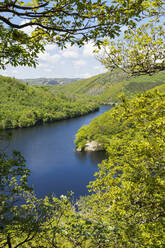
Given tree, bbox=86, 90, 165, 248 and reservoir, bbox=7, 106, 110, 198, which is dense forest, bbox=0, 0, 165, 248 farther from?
reservoir, bbox=7, 106, 110, 198

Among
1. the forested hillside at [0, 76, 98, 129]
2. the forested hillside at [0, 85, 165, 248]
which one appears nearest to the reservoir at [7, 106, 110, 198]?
the forested hillside at [0, 85, 165, 248]

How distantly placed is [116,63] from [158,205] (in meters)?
4.96

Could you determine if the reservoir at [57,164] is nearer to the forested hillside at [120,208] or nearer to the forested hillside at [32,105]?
the forested hillside at [120,208]

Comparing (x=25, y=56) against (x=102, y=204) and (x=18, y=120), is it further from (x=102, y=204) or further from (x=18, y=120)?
(x=18, y=120)

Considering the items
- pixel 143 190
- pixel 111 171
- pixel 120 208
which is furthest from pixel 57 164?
pixel 143 190

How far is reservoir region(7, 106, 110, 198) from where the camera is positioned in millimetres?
41094

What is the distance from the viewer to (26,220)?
314cm

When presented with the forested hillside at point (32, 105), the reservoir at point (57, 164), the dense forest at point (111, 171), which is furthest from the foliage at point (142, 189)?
the forested hillside at point (32, 105)

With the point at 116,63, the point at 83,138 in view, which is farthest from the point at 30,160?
the point at 116,63

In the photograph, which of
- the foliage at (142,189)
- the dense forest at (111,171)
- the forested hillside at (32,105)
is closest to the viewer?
the dense forest at (111,171)

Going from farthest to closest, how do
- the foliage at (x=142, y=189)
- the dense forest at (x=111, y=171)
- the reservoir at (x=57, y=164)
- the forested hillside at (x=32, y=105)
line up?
the forested hillside at (x=32, y=105) < the reservoir at (x=57, y=164) < the foliage at (x=142, y=189) < the dense forest at (x=111, y=171)

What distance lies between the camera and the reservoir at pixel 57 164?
41094 millimetres

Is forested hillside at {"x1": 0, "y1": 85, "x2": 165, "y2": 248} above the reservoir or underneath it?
above

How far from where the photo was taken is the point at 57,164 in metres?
52.7
